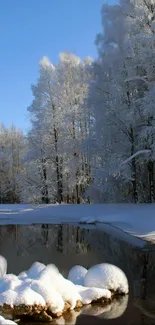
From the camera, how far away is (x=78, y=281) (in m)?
9.45

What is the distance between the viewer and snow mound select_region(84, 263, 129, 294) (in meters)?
9.12

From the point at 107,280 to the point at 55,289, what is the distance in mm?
1398

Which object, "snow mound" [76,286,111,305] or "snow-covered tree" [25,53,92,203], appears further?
"snow-covered tree" [25,53,92,203]

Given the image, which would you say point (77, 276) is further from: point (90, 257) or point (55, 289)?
point (90, 257)

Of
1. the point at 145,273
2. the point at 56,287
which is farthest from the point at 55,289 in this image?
the point at 145,273

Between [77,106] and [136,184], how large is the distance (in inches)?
321

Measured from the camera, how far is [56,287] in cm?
827

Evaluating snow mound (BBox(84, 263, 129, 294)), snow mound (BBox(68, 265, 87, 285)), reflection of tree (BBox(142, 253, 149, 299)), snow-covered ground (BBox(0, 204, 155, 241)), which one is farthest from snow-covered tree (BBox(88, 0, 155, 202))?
snow mound (BBox(84, 263, 129, 294))

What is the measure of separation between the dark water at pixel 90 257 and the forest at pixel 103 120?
15.3ft

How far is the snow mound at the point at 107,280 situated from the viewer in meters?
9.12

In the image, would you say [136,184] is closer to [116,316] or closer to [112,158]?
[112,158]

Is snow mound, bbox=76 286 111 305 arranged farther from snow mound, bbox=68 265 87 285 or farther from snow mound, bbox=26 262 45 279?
snow mound, bbox=26 262 45 279

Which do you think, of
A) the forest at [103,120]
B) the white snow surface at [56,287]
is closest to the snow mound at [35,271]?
the white snow surface at [56,287]

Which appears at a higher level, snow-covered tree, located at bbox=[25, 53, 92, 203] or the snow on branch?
snow-covered tree, located at bbox=[25, 53, 92, 203]
